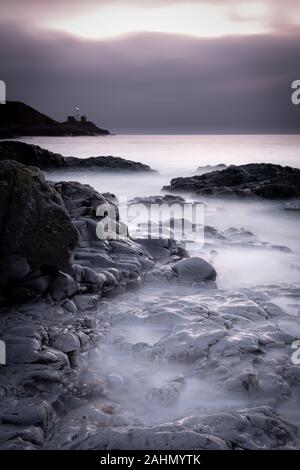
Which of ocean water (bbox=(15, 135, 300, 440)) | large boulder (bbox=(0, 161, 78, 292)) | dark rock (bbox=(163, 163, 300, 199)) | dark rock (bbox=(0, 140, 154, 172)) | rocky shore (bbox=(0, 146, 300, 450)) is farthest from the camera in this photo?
dark rock (bbox=(0, 140, 154, 172))

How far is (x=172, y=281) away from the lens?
702 centimetres

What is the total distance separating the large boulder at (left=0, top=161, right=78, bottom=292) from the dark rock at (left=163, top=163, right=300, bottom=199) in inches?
511

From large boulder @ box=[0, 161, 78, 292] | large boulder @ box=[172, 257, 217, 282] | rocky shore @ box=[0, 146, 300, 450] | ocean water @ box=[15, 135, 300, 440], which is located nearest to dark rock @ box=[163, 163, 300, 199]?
ocean water @ box=[15, 135, 300, 440]

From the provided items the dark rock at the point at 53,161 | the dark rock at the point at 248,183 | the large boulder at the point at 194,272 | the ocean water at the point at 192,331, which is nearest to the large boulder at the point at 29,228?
the ocean water at the point at 192,331

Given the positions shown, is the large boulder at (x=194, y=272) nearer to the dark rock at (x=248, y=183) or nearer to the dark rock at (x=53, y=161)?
the dark rock at (x=248, y=183)

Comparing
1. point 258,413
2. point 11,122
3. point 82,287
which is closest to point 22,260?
point 82,287

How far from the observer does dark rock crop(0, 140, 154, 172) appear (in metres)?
22.8

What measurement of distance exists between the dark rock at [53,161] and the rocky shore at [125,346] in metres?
16.8

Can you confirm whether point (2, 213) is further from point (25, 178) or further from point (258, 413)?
point (258, 413)

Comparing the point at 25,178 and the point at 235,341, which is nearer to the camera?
the point at 235,341

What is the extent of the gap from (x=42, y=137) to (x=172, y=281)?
83669 mm

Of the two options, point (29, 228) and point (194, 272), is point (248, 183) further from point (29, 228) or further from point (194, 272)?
point (29, 228)

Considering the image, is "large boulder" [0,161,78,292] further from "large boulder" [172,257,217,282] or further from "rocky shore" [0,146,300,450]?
"large boulder" [172,257,217,282]

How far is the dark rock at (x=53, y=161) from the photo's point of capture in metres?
22.8
